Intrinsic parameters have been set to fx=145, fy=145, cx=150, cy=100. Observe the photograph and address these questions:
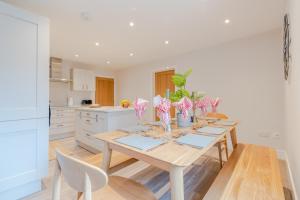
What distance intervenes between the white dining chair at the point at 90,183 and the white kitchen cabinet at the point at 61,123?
11.8ft

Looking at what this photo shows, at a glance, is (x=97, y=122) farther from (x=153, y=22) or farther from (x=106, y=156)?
(x=153, y=22)

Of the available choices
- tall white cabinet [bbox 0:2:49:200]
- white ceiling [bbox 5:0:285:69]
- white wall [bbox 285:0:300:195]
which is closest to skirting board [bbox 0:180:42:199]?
tall white cabinet [bbox 0:2:49:200]

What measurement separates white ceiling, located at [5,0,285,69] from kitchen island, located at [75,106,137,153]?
1.52 m

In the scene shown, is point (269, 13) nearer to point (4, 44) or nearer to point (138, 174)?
point (138, 174)

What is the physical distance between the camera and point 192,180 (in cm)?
192

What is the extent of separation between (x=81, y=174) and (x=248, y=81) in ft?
11.2

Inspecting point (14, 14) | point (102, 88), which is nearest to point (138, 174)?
point (14, 14)

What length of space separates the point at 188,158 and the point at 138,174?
1.51 metres

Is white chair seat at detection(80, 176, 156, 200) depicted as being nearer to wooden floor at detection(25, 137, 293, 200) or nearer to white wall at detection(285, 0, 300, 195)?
wooden floor at detection(25, 137, 293, 200)

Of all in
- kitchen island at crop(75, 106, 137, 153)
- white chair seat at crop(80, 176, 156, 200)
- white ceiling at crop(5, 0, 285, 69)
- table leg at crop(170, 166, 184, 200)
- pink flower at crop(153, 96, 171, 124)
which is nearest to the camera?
table leg at crop(170, 166, 184, 200)

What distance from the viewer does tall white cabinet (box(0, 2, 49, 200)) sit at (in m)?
1.48

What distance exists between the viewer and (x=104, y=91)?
6.09m

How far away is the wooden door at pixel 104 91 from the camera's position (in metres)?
5.88

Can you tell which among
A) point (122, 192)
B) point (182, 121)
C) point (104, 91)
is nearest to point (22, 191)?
point (122, 192)
